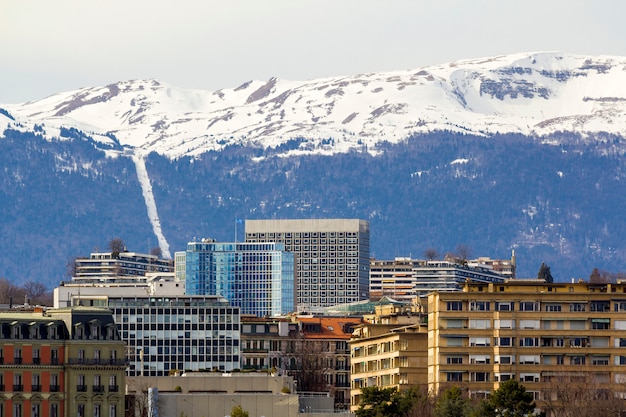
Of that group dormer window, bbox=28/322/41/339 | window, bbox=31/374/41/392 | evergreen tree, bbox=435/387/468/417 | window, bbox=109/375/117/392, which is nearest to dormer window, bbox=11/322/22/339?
dormer window, bbox=28/322/41/339

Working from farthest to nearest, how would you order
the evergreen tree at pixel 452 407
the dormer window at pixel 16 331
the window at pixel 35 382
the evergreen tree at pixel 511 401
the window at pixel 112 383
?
the evergreen tree at pixel 452 407
the evergreen tree at pixel 511 401
the dormer window at pixel 16 331
the window at pixel 112 383
the window at pixel 35 382

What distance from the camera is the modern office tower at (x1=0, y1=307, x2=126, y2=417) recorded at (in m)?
183

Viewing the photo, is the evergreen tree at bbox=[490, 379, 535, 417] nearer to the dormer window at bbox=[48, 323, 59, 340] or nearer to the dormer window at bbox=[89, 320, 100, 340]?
the dormer window at bbox=[89, 320, 100, 340]

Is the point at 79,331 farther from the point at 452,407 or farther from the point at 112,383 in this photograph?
the point at 452,407

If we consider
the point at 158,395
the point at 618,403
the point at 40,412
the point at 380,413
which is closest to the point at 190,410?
the point at 158,395

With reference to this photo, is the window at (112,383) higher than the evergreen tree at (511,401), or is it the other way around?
the window at (112,383)

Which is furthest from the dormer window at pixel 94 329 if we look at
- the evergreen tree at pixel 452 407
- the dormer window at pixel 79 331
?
the evergreen tree at pixel 452 407

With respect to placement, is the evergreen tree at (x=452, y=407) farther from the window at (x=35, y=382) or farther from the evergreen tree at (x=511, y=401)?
the window at (x=35, y=382)

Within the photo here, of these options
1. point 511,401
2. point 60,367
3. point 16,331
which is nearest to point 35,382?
point 60,367

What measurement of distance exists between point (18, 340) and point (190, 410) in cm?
1758

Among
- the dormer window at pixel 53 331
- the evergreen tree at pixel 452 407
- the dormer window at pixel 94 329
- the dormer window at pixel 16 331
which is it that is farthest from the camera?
the evergreen tree at pixel 452 407

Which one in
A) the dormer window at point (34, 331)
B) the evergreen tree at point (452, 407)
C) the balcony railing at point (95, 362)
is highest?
the dormer window at point (34, 331)

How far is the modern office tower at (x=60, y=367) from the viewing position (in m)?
183

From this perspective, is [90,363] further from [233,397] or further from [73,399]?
[233,397]
